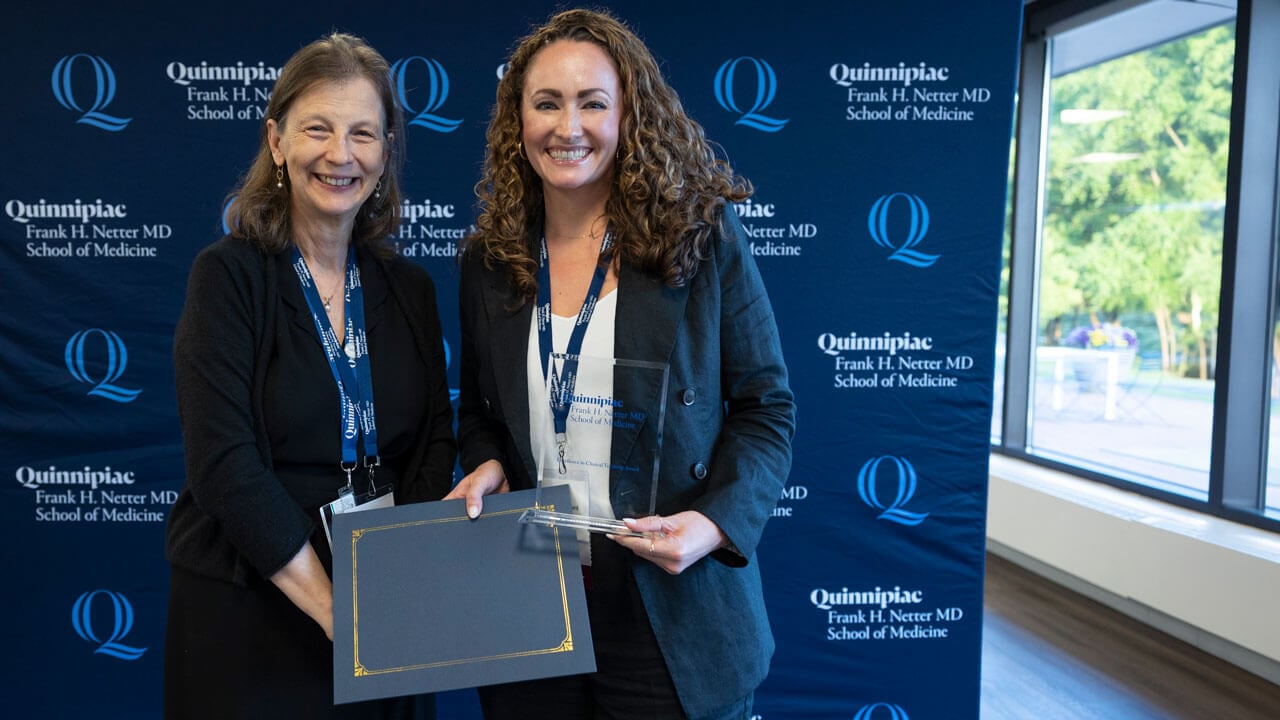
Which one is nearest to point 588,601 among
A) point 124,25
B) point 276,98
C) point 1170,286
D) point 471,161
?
point 276,98

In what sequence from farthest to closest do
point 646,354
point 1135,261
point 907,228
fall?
1. point 1135,261
2. point 907,228
3. point 646,354

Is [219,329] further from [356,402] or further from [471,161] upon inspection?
[471,161]

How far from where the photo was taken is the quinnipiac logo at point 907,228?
2895 mm

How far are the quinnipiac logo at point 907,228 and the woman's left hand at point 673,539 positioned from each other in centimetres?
191

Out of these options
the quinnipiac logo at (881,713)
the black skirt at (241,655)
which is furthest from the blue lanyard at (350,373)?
the quinnipiac logo at (881,713)

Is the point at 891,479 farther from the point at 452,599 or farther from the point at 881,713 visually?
the point at 452,599

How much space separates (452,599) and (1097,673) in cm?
361

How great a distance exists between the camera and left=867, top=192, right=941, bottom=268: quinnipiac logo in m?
2.89

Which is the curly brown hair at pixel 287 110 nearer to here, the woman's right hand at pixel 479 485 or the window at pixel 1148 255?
the woman's right hand at pixel 479 485

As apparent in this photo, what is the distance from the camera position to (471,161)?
2.86 m

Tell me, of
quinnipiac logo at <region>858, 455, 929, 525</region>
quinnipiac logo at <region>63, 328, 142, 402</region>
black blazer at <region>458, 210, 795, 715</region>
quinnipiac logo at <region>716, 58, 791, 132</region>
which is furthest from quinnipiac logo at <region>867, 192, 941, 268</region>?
quinnipiac logo at <region>63, 328, 142, 402</region>

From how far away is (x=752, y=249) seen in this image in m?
2.92

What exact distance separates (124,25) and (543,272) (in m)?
2.26

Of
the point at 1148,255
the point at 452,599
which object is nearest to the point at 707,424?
the point at 452,599
